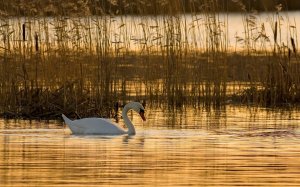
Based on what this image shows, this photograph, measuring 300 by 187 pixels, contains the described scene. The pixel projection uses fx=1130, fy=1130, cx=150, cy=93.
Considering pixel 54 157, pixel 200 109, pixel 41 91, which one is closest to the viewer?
pixel 54 157

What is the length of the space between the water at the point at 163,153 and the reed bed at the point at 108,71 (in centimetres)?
81

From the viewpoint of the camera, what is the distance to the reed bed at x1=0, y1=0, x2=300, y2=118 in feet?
53.2

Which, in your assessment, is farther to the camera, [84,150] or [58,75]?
[58,75]

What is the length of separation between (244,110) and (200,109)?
705mm

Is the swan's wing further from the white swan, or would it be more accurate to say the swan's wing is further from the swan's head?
the swan's head

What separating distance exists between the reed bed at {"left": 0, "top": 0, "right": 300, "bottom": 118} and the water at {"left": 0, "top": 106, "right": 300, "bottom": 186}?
81 cm

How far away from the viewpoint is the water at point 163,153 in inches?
392

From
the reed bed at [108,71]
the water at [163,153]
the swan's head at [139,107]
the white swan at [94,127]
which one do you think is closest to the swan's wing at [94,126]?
the white swan at [94,127]

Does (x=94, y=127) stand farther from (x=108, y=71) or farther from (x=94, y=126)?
(x=108, y=71)

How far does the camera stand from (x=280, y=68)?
60.3 ft

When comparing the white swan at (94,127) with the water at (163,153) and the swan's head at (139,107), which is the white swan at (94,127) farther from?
the swan's head at (139,107)

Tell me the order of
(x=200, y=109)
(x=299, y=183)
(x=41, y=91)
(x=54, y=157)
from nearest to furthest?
(x=299, y=183) < (x=54, y=157) < (x=41, y=91) < (x=200, y=109)

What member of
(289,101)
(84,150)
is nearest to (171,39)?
(289,101)

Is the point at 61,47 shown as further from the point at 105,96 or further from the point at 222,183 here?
the point at 222,183
